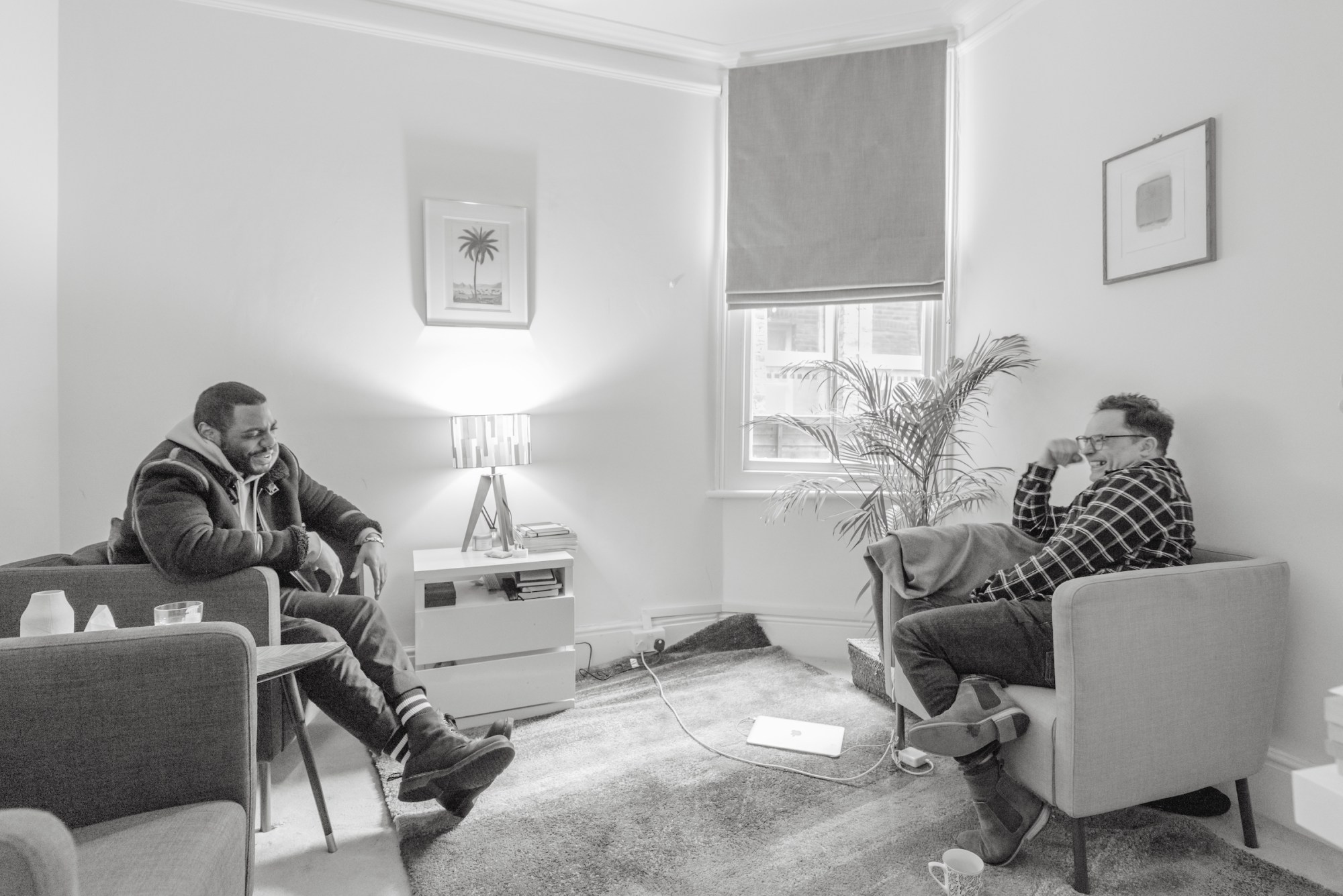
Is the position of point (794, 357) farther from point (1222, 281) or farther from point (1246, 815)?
point (1246, 815)

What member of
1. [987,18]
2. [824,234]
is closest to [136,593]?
[824,234]

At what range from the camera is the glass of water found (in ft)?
4.64

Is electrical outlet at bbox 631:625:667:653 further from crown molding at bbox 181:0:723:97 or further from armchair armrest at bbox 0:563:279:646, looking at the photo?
crown molding at bbox 181:0:723:97

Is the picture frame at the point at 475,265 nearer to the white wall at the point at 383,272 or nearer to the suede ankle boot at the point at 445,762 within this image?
the white wall at the point at 383,272

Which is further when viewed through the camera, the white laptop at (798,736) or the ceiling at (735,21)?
the ceiling at (735,21)

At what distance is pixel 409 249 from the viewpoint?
119 inches

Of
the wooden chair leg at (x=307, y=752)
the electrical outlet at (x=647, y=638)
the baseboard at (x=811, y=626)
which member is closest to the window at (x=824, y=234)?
the baseboard at (x=811, y=626)

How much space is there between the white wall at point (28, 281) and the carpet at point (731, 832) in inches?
58.1

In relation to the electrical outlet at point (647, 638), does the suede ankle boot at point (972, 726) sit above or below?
above

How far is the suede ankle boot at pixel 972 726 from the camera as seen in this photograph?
1722 mm

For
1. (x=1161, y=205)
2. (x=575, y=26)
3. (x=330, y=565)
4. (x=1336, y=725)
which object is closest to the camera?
(x=1336, y=725)

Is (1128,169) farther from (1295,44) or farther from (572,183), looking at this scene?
(572,183)

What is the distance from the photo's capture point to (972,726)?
1.73 meters

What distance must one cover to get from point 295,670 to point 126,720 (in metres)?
0.50
